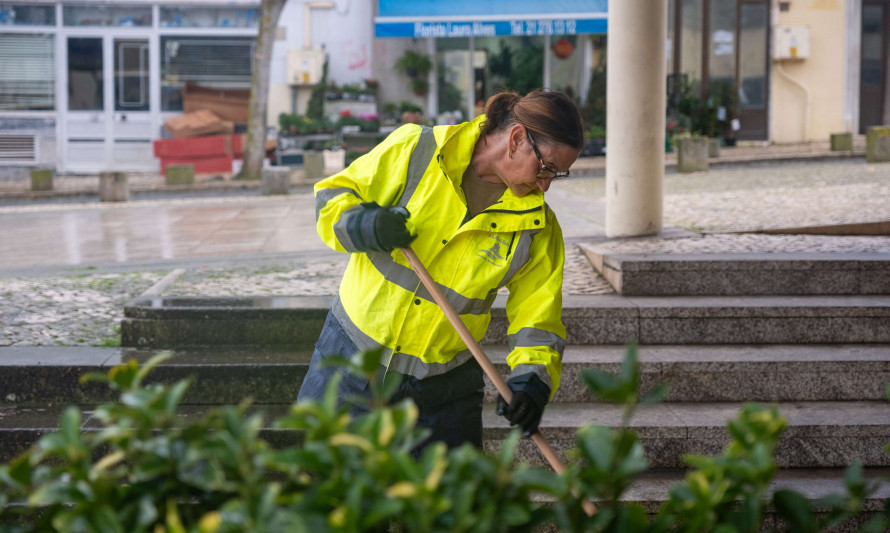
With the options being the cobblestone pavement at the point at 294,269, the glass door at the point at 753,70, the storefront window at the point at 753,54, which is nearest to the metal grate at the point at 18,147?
the cobblestone pavement at the point at 294,269

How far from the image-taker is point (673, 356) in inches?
201

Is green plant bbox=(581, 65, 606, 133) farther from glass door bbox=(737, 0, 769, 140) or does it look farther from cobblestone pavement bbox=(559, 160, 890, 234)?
cobblestone pavement bbox=(559, 160, 890, 234)

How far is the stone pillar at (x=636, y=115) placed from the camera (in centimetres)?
705

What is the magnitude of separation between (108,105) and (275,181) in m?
7.71

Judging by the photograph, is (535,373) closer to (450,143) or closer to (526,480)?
(450,143)

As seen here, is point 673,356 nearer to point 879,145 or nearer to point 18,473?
point 18,473

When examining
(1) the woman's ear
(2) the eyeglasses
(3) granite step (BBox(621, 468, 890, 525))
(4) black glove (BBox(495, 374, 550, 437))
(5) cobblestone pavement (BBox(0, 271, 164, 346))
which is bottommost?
(3) granite step (BBox(621, 468, 890, 525))

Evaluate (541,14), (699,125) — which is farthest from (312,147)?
(699,125)

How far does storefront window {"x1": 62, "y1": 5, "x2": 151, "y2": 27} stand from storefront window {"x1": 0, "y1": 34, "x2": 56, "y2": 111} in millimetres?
630

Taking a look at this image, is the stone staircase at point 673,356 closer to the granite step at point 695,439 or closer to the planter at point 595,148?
the granite step at point 695,439

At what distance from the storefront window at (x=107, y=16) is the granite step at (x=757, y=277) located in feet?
54.3

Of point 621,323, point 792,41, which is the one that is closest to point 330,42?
point 792,41

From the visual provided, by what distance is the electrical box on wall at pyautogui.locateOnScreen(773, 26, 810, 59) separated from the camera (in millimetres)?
19766

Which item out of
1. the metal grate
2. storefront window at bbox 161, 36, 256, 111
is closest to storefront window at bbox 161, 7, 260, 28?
storefront window at bbox 161, 36, 256, 111
